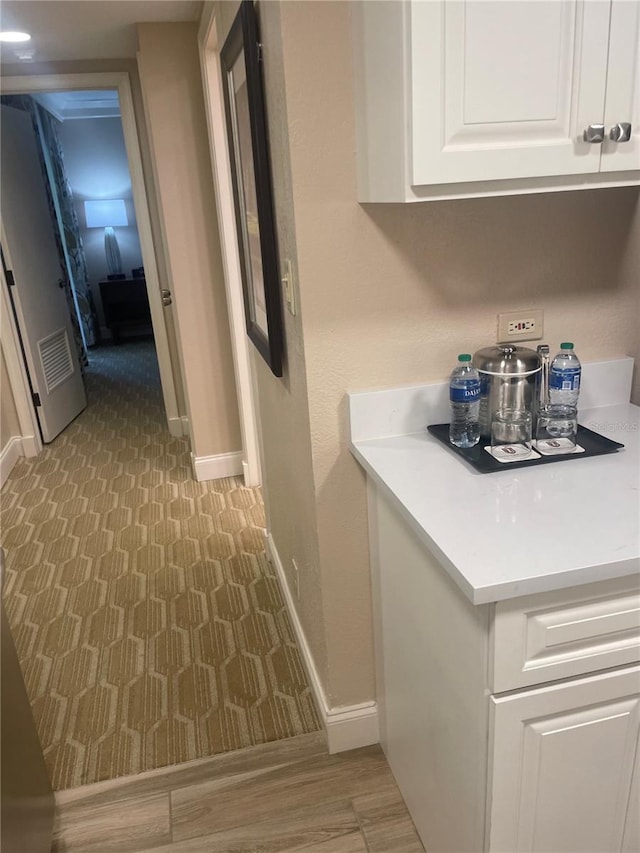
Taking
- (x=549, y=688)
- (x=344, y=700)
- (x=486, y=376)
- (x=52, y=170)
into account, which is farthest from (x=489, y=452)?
(x=52, y=170)

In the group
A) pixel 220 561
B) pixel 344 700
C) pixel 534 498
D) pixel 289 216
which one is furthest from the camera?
pixel 220 561

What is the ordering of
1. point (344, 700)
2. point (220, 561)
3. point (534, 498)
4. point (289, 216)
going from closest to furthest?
1. point (534, 498)
2. point (289, 216)
3. point (344, 700)
4. point (220, 561)

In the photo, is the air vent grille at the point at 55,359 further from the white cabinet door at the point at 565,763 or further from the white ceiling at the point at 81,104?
the white cabinet door at the point at 565,763

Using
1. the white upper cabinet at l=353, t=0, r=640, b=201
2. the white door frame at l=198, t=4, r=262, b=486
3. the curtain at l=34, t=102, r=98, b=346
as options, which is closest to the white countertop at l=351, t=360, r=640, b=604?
the white upper cabinet at l=353, t=0, r=640, b=201

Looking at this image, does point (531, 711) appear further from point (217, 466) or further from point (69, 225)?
point (69, 225)

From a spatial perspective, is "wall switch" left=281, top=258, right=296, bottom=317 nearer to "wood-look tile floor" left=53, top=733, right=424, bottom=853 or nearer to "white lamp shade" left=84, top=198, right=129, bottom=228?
"wood-look tile floor" left=53, top=733, right=424, bottom=853

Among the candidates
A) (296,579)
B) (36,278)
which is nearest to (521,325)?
(296,579)

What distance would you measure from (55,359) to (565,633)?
4.10 m

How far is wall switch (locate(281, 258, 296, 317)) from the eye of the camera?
1.50 m

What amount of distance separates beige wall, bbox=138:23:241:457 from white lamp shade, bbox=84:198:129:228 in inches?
184

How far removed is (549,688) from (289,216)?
41.6 inches

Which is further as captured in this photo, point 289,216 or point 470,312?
point 470,312

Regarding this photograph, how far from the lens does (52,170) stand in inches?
237

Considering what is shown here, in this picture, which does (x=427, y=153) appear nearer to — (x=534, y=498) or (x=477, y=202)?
(x=477, y=202)
